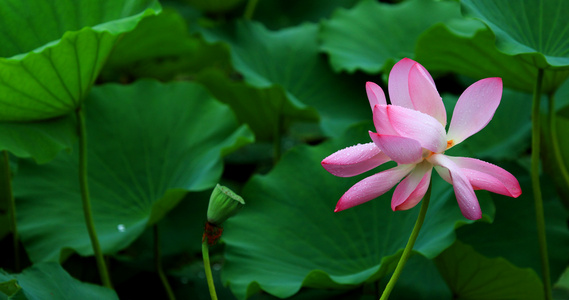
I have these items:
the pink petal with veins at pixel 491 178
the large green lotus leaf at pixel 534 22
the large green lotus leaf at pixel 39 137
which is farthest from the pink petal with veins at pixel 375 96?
the large green lotus leaf at pixel 39 137

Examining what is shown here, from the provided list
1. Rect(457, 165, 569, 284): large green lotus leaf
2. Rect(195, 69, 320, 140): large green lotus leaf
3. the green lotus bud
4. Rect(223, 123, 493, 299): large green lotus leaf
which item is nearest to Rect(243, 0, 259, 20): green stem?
Rect(195, 69, 320, 140): large green lotus leaf

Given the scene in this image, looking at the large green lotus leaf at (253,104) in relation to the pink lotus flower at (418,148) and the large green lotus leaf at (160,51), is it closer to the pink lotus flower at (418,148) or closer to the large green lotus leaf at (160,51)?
the large green lotus leaf at (160,51)

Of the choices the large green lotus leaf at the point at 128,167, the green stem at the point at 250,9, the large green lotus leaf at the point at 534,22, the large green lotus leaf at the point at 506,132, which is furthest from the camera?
the green stem at the point at 250,9

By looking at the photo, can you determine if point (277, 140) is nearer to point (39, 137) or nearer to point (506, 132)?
point (506, 132)

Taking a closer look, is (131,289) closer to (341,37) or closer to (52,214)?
(52,214)

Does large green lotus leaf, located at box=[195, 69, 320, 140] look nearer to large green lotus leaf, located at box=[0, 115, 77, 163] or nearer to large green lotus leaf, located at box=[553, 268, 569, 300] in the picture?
large green lotus leaf, located at box=[0, 115, 77, 163]

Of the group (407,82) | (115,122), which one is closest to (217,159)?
(115,122)
